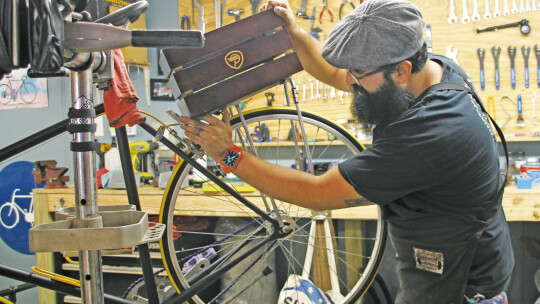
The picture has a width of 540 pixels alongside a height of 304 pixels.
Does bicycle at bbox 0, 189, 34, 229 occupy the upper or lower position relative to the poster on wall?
lower

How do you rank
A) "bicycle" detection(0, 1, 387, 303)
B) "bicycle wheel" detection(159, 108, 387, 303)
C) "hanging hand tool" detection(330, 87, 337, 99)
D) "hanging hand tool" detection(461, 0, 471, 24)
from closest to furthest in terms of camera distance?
"bicycle" detection(0, 1, 387, 303)
"bicycle wheel" detection(159, 108, 387, 303)
"hanging hand tool" detection(461, 0, 471, 24)
"hanging hand tool" detection(330, 87, 337, 99)

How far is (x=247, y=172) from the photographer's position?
1170 mm

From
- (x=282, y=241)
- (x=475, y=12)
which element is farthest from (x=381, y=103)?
(x=475, y=12)

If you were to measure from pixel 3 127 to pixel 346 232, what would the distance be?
2.79 m

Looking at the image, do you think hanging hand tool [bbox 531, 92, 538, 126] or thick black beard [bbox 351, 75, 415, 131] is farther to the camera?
hanging hand tool [bbox 531, 92, 538, 126]

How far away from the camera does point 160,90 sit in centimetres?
313

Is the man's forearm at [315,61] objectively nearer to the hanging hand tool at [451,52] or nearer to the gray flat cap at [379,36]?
the gray flat cap at [379,36]

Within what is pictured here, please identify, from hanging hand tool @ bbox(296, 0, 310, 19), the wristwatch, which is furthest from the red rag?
hanging hand tool @ bbox(296, 0, 310, 19)

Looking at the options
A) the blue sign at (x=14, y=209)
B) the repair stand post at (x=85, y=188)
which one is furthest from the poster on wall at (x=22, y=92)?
the repair stand post at (x=85, y=188)

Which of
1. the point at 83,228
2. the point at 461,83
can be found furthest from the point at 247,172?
the point at 461,83

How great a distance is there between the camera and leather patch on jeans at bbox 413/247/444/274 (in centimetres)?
114

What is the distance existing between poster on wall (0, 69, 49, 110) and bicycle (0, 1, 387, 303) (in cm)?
162

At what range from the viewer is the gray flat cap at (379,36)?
3.36ft

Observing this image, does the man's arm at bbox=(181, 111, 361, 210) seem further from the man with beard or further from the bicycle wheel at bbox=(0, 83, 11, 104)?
the bicycle wheel at bbox=(0, 83, 11, 104)
